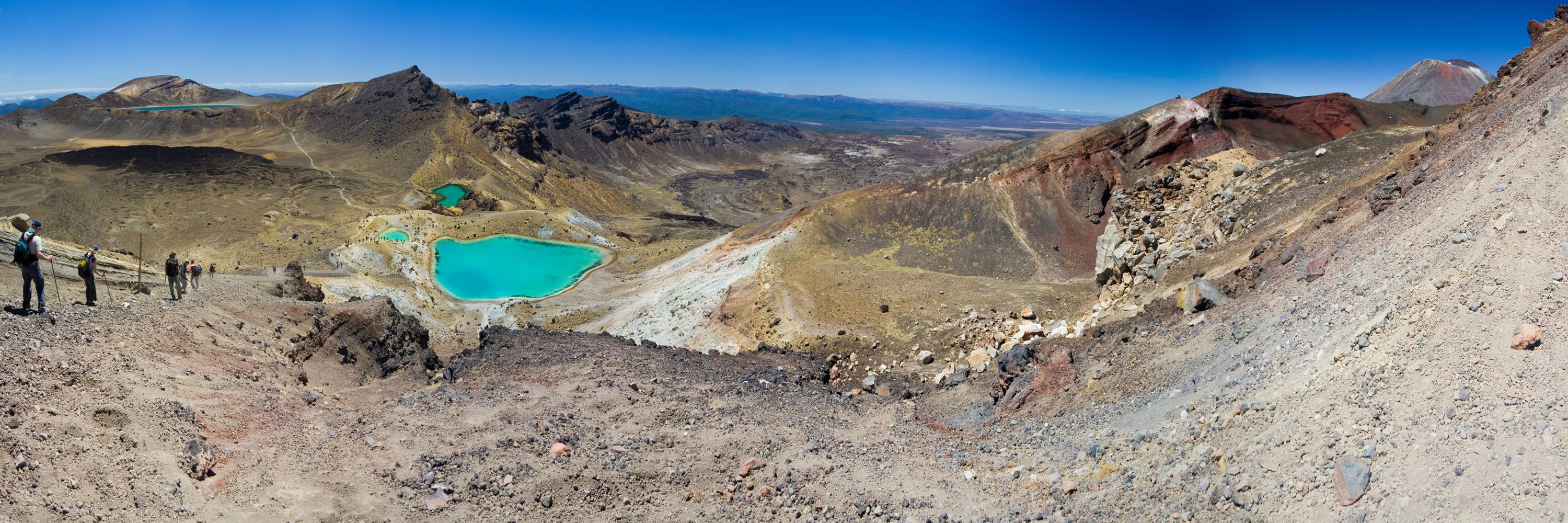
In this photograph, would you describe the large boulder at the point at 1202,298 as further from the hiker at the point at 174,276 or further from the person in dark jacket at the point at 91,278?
the hiker at the point at 174,276

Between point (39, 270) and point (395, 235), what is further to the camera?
point (395, 235)

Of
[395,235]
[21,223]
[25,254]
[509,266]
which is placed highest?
[21,223]

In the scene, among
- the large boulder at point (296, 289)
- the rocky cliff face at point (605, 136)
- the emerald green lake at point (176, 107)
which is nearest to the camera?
the large boulder at point (296, 289)

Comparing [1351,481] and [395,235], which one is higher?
[1351,481]

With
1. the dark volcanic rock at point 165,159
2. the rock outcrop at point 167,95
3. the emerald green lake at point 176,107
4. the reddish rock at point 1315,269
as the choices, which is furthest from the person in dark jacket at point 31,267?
the rock outcrop at point 167,95

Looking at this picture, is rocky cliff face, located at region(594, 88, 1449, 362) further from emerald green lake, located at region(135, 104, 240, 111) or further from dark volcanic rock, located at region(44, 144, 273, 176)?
emerald green lake, located at region(135, 104, 240, 111)

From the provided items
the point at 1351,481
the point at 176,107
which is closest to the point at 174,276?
the point at 1351,481

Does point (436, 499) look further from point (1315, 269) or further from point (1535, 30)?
point (1535, 30)
